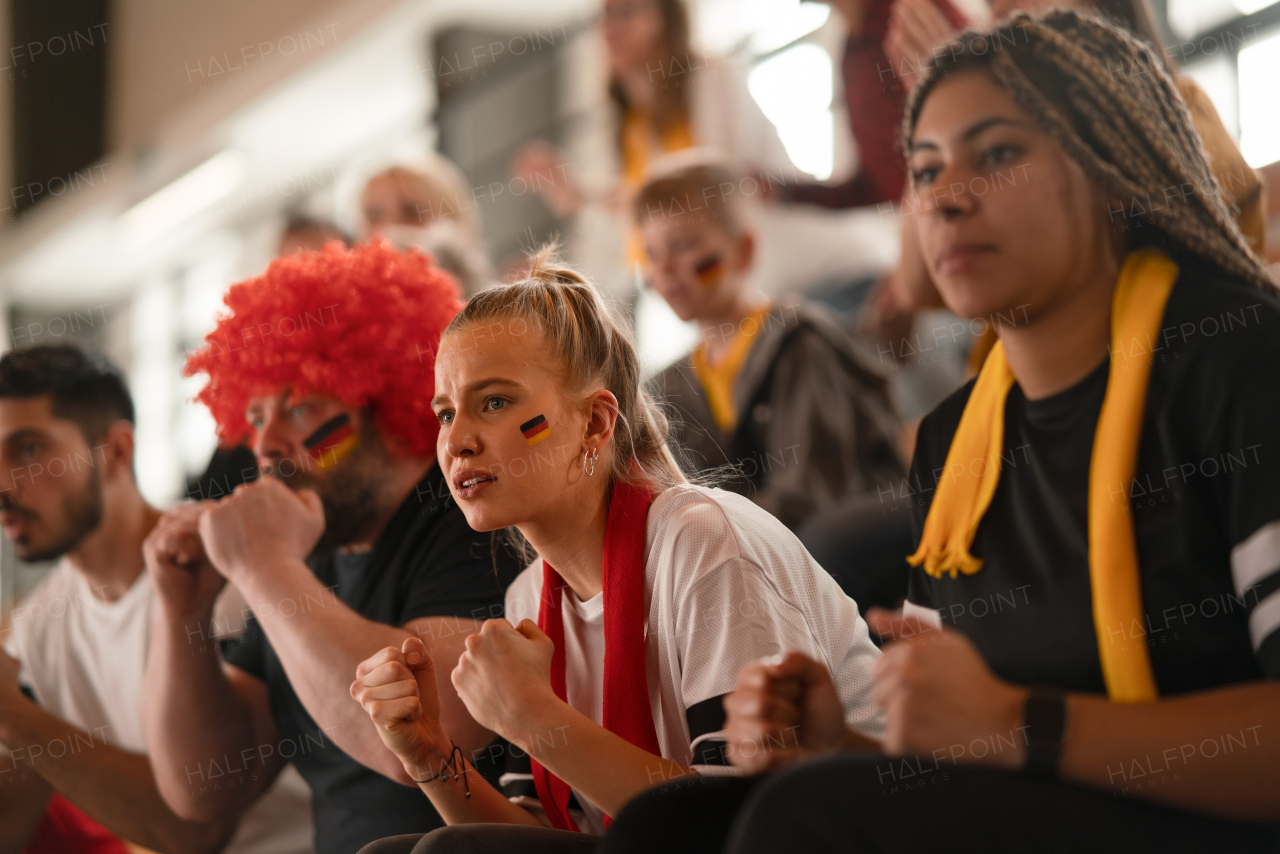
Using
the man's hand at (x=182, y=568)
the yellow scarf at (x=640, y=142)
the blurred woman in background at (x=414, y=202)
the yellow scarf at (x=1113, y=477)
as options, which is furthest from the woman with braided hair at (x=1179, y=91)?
the blurred woman in background at (x=414, y=202)

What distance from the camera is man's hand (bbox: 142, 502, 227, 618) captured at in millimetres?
1292

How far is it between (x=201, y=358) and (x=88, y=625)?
1.57ft

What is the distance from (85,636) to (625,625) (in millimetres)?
955

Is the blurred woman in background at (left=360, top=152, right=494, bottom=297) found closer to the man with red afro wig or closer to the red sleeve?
the man with red afro wig

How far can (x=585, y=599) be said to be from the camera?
0.99 m

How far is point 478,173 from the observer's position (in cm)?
454

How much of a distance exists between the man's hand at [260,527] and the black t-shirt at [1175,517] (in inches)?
26.7

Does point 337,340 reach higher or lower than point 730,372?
higher

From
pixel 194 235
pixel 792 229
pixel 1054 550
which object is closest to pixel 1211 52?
pixel 792 229

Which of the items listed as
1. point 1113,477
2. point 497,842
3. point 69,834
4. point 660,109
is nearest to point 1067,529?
point 1113,477

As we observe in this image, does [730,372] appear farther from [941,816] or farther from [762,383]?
[941,816]

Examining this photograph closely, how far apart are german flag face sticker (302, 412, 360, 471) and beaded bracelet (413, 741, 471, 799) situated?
1.21ft

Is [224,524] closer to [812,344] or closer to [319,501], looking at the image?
[319,501]

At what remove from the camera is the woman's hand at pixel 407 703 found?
0.92 metres
